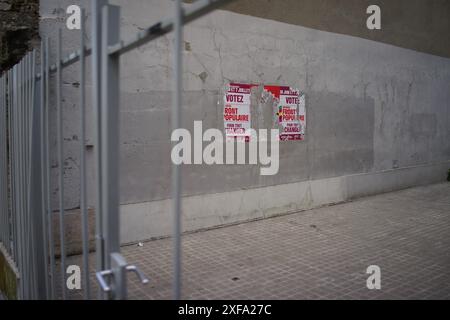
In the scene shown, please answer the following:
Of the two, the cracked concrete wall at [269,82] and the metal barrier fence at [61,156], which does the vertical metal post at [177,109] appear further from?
the cracked concrete wall at [269,82]

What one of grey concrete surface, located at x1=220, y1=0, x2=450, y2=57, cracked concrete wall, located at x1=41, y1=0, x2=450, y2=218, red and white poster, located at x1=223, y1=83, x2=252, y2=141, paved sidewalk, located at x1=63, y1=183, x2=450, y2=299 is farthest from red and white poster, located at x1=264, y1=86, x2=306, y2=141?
paved sidewalk, located at x1=63, y1=183, x2=450, y2=299

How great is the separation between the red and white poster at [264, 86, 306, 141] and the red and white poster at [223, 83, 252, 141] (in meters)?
0.49

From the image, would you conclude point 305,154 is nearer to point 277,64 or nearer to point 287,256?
point 277,64

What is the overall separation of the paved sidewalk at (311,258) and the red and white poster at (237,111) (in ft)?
4.85

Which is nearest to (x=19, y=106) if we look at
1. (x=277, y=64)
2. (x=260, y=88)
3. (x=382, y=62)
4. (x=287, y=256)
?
(x=287, y=256)

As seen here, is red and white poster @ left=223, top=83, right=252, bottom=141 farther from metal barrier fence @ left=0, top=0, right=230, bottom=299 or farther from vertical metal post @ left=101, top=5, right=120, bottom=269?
vertical metal post @ left=101, top=5, right=120, bottom=269

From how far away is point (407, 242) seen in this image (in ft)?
18.5

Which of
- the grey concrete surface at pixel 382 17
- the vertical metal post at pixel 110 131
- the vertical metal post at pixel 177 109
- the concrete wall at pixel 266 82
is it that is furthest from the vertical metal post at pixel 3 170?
the grey concrete surface at pixel 382 17

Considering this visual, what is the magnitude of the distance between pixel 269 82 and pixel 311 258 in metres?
3.16

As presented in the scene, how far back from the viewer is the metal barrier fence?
73.5 inches

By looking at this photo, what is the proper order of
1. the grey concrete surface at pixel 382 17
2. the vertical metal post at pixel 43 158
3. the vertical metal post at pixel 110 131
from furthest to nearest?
the grey concrete surface at pixel 382 17 < the vertical metal post at pixel 43 158 < the vertical metal post at pixel 110 131

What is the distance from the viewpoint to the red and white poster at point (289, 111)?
278 inches

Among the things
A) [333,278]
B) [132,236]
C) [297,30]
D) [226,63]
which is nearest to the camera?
[333,278]

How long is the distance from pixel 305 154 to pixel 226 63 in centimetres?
230
